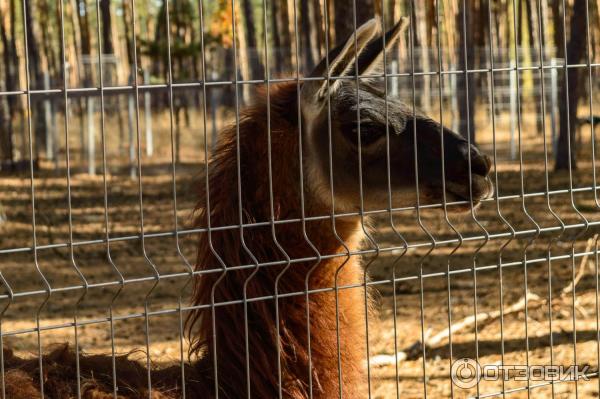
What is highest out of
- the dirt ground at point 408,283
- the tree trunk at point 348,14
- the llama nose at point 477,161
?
the tree trunk at point 348,14

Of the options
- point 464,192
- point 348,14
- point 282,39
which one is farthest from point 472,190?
point 282,39

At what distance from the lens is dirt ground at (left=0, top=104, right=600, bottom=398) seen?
4.63 m

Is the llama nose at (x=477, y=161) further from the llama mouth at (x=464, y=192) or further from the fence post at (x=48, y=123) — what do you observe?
the fence post at (x=48, y=123)

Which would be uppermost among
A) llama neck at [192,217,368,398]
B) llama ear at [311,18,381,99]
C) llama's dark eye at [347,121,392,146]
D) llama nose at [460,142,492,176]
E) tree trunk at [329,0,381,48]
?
tree trunk at [329,0,381,48]

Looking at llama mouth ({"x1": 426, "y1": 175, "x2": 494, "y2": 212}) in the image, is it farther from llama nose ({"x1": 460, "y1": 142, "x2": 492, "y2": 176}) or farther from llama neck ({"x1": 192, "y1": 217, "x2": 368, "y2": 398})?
llama neck ({"x1": 192, "y1": 217, "x2": 368, "y2": 398})

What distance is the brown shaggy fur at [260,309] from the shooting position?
363cm

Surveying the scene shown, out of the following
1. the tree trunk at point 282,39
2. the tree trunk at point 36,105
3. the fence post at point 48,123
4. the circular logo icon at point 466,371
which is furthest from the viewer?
the tree trunk at point 282,39

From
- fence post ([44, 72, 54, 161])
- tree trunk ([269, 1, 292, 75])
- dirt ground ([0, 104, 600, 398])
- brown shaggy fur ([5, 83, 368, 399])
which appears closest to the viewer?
brown shaggy fur ([5, 83, 368, 399])

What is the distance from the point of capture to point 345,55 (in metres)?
3.68

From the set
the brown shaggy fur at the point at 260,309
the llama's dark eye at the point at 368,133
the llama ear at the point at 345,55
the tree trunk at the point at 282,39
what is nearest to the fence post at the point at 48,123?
the tree trunk at the point at 282,39

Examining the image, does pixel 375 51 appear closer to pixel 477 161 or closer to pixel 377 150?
pixel 377 150

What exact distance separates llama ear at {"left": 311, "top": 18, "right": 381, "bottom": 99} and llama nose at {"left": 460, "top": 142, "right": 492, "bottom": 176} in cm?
59

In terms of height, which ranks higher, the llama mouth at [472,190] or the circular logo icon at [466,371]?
the llama mouth at [472,190]

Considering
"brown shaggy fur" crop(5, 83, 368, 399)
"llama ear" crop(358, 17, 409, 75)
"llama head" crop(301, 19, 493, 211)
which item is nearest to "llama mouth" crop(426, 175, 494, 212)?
"llama head" crop(301, 19, 493, 211)
